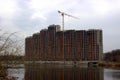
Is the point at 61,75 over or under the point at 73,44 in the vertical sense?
under

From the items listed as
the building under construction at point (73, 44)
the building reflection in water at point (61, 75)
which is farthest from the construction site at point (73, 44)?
the building reflection in water at point (61, 75)

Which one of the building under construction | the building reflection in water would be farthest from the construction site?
the building reflection in water

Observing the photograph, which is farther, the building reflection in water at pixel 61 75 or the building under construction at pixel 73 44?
the building under construction at pixel 73 44

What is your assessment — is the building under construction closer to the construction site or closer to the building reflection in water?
the construction site

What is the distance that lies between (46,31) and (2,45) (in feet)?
458

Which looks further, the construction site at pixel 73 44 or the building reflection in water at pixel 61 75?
the construction site at pixel 73 44

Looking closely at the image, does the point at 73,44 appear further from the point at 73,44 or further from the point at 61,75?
the point at 61,75

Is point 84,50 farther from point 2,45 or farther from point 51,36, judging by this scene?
point 2,45

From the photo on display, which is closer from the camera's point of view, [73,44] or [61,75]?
[61,75]

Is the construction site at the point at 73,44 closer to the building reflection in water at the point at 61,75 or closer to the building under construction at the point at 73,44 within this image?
the building under construction at the point at 73,44

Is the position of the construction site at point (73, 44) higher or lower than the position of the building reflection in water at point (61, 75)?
higher

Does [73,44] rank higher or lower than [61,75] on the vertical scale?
higher

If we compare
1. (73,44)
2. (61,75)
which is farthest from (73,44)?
(61,75)

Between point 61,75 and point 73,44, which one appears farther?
point 73,44
